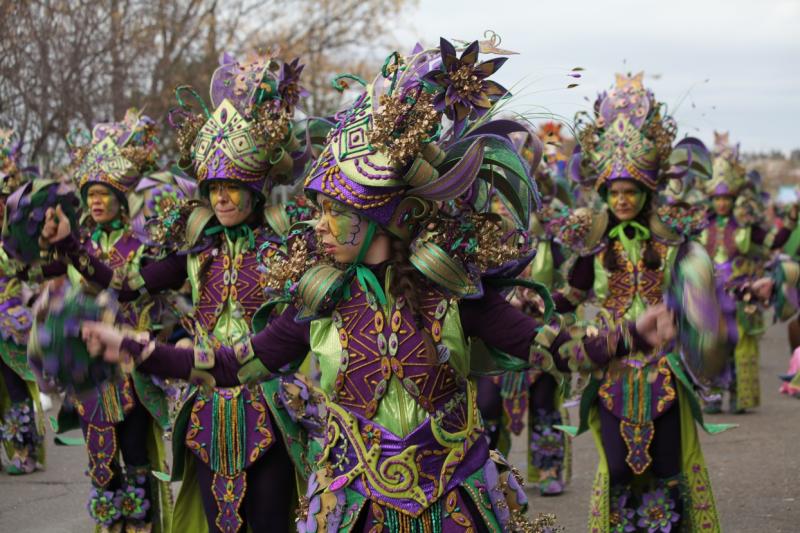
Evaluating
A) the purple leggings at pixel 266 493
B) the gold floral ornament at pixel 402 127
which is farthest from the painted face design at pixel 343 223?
the purple leggings at pixel 266 493

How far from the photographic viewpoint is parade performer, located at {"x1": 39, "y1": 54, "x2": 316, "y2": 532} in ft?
17.5

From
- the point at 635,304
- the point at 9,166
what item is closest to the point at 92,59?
the point at 9,166

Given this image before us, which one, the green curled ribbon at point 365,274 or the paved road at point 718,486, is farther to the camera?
the paved road at point 718,486

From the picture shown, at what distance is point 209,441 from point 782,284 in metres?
2.62

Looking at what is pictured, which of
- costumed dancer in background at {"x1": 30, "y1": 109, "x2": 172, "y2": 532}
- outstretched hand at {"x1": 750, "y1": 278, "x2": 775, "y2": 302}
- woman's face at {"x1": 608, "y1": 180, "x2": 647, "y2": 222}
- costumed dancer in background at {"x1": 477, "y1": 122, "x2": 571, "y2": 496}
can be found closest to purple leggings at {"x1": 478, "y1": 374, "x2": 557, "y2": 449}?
costumed dancer in background at {"x1": 477, "y1": 122, "x2": 571, "y2": 496}

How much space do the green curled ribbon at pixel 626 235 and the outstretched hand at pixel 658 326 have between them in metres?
3.02

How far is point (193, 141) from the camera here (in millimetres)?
6027

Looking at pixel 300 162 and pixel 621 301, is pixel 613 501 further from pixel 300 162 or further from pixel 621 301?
pixel 300 162

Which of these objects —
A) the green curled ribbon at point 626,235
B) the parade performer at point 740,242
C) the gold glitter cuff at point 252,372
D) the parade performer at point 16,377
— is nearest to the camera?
the gold glitter cuff at point 252,372

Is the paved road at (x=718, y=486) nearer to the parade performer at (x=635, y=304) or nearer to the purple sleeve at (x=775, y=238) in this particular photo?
the parade performer at (x=635, y=304)

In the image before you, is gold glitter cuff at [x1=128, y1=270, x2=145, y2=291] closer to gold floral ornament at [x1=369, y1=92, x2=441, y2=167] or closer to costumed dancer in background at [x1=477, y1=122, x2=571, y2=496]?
gold floral ornament at [x1=369, y1=92, x2=441, y2=167]

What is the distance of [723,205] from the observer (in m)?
12.3

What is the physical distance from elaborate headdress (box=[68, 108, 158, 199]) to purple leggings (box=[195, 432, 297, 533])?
A: 2476mm

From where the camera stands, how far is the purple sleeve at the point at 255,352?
3.77 m
